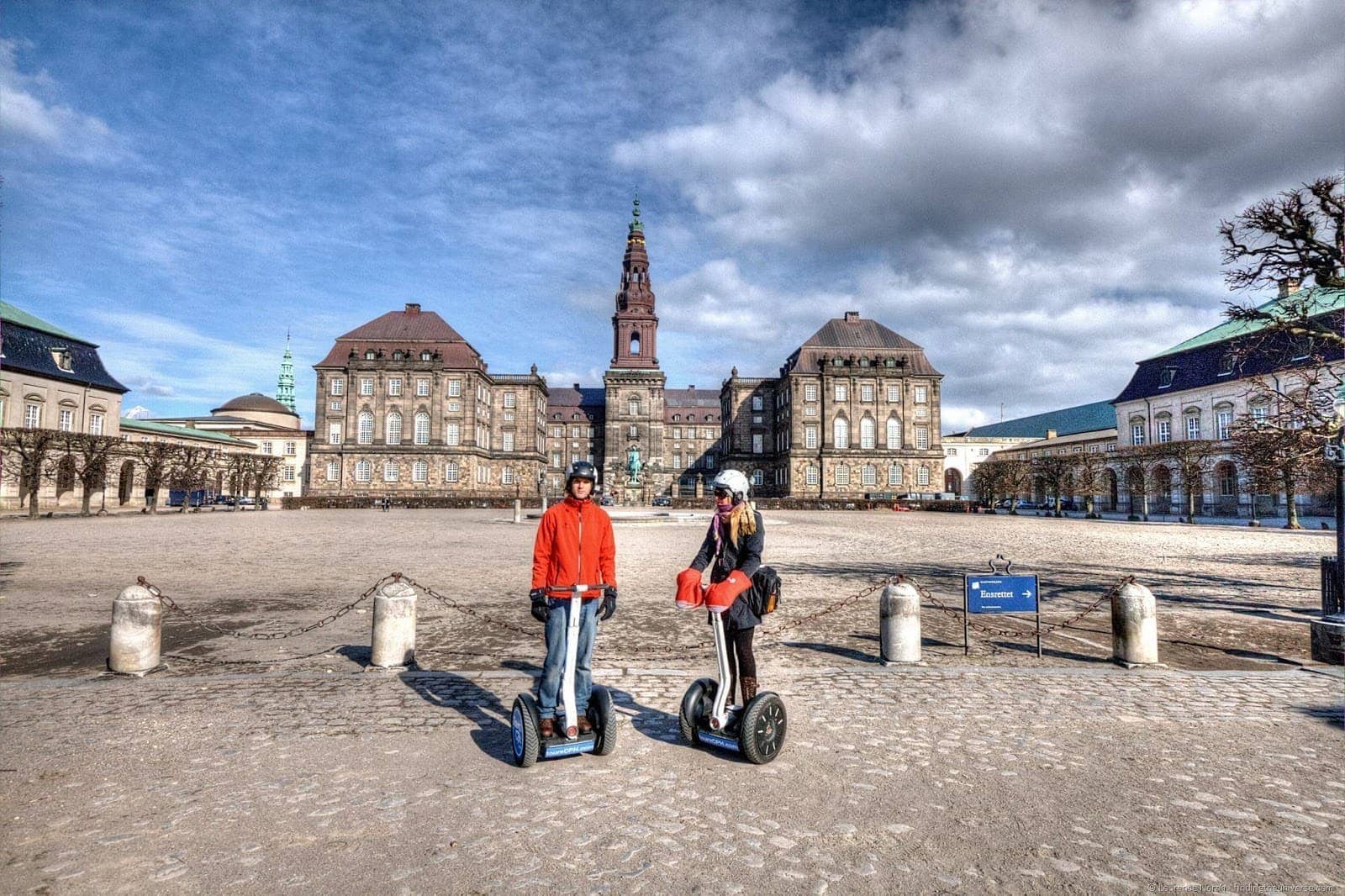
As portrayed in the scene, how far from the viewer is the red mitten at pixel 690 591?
444 cm

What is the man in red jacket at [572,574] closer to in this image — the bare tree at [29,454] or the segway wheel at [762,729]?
the segway wheel at [762,729]

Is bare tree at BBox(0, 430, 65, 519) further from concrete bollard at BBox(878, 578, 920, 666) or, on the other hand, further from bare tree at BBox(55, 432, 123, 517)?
concrete bollard at BBox(878, 578, 920, 666)

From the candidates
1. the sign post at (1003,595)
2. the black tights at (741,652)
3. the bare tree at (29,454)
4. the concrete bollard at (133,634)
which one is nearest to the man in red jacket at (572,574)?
the black tights at (741,652)

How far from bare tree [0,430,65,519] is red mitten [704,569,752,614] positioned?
50.0 meters

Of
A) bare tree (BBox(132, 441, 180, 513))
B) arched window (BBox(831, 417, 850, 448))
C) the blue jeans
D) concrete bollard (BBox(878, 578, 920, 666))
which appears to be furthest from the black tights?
arched window (BBox(831, 417, 850, 448))

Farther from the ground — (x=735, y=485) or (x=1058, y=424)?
(x=1058, y=424)

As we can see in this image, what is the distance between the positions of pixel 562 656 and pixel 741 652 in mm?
1297

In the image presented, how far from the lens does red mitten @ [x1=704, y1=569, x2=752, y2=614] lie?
4.48 metres

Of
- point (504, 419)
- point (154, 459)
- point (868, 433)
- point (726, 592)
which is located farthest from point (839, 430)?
point (726, 592)

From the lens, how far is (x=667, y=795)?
4.23 metres

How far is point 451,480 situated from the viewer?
2918 inches

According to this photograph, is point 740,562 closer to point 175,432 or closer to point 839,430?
point 839,430

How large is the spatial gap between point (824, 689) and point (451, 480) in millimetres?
72431

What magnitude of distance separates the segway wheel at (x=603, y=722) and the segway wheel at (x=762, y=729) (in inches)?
36.4
